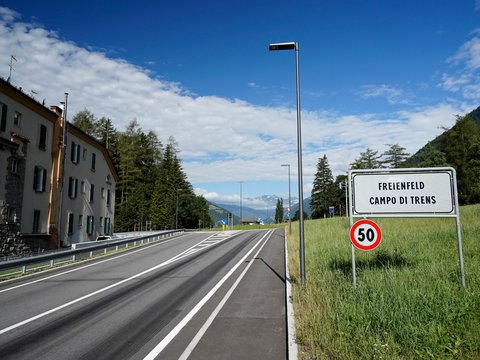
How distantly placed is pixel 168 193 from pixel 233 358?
74.9m

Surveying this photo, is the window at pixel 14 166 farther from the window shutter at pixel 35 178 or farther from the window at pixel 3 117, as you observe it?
the window at pixel 3 117

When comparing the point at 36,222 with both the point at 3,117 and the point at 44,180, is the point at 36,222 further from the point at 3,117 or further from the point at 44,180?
the point at 3,117

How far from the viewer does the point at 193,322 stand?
24.1ft

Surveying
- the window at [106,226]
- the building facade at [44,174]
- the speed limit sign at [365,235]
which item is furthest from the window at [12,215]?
the speed limit sign at [365,235]

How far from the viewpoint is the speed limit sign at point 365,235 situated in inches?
321

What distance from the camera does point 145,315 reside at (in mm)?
7887

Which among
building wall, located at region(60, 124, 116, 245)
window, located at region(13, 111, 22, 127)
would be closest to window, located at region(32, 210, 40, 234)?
building wall, located at region(60, 124, 116, 245)

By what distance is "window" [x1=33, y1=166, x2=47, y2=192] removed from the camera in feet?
79.2

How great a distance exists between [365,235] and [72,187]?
27993mm

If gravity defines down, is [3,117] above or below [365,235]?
above

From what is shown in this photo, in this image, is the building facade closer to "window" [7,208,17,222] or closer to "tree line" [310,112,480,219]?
"window" [7,208,17,222]

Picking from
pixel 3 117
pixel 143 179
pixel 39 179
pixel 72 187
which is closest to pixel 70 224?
pixel 72 187

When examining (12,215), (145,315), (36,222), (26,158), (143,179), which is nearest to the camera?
(145,315)

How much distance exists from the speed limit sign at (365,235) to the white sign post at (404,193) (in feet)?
1.33
